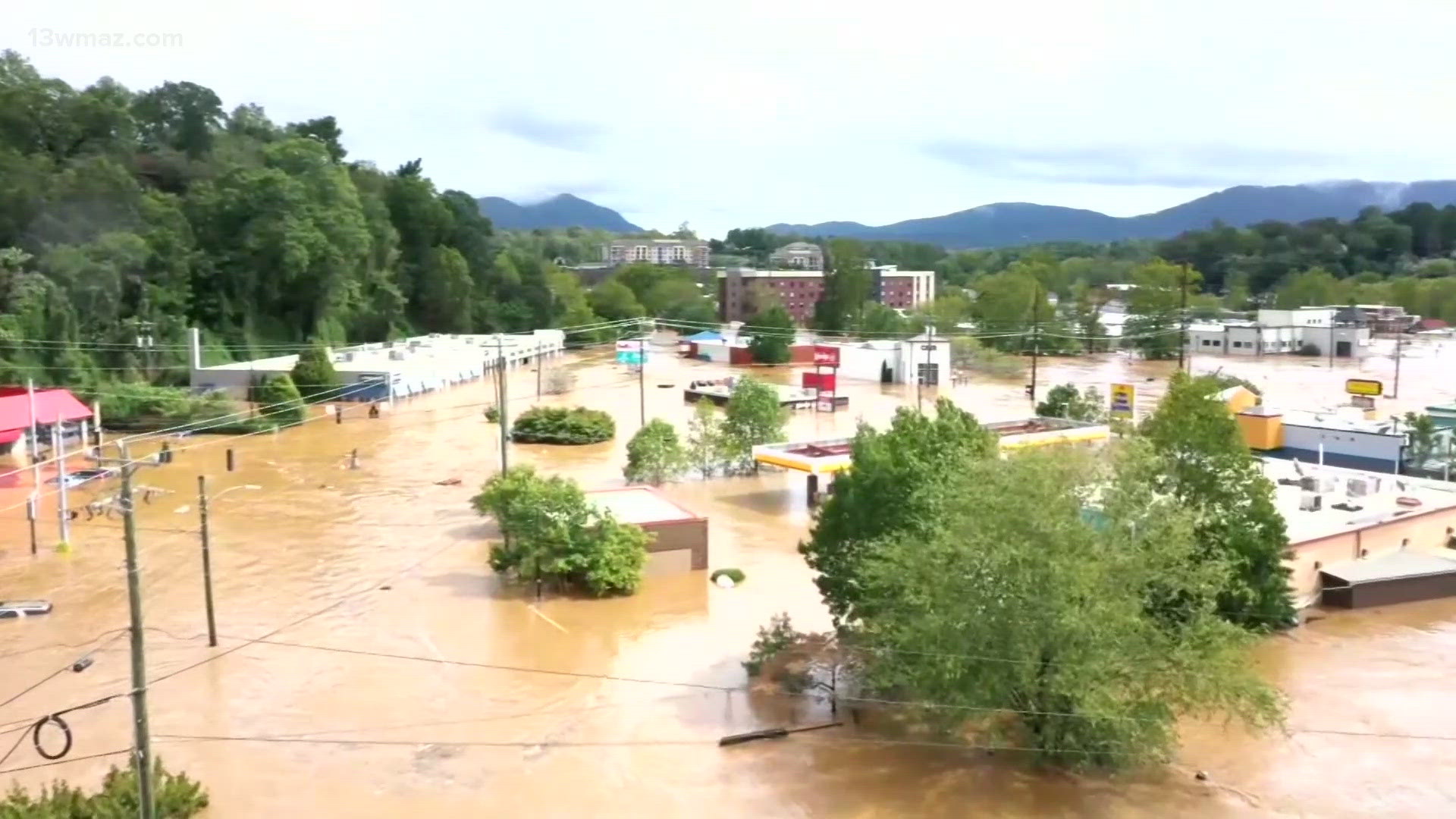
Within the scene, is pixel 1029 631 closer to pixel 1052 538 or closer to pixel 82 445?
pixel 1052 538

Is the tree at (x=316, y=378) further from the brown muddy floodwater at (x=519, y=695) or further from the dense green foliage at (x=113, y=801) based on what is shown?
the dense green foliage at (x=113, y=801)

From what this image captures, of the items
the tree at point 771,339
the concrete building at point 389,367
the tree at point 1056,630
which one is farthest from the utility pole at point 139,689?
the tree at point 771,339

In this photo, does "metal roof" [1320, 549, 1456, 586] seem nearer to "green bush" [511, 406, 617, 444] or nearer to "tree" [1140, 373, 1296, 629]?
"tree" [1140, 373, 1296, 629]

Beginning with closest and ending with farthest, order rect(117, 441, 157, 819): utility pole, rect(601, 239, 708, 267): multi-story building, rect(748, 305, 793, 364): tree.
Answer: rect(117, 441, 157, 819): utility pole, rect(748, 305, 793, 364): tree, rect(601, 239, 708, 267): multi-story building

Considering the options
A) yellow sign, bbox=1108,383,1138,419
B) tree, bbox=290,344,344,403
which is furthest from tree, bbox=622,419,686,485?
tree, bbox=290,344,344,403

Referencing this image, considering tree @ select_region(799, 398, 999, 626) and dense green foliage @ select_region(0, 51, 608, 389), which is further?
dense green foliage @ select_region(0, 51, 608, 389)

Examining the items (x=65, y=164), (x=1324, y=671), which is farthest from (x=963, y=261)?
(x=1324, y=671)
